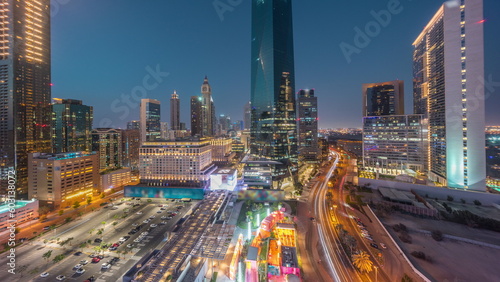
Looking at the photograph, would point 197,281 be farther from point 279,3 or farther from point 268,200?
point 279,3

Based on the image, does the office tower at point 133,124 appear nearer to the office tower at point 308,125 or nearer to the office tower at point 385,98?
the office tower at point 308,125

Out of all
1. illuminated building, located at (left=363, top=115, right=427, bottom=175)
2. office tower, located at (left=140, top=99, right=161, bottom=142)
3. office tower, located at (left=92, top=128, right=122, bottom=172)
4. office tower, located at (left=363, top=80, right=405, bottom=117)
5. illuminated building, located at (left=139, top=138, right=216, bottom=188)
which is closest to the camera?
illuminated building, located at (left=139, top=138, right=216, bottom=188)

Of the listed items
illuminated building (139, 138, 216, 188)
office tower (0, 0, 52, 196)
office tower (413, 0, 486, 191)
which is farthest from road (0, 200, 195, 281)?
office tower (413, 0, 486, 191)

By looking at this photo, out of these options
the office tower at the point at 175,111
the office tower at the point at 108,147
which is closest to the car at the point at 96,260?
the office tower at the point at 108,147

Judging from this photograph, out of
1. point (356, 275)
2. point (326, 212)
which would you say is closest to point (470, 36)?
point (326, 212)

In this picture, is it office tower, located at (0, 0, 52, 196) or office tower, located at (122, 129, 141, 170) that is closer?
office tower, located at (0, 0, 52, 196)

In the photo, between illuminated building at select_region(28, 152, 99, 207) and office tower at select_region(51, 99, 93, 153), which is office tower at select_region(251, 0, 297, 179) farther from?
office tower at select_region(51, 99, 93, 153)
